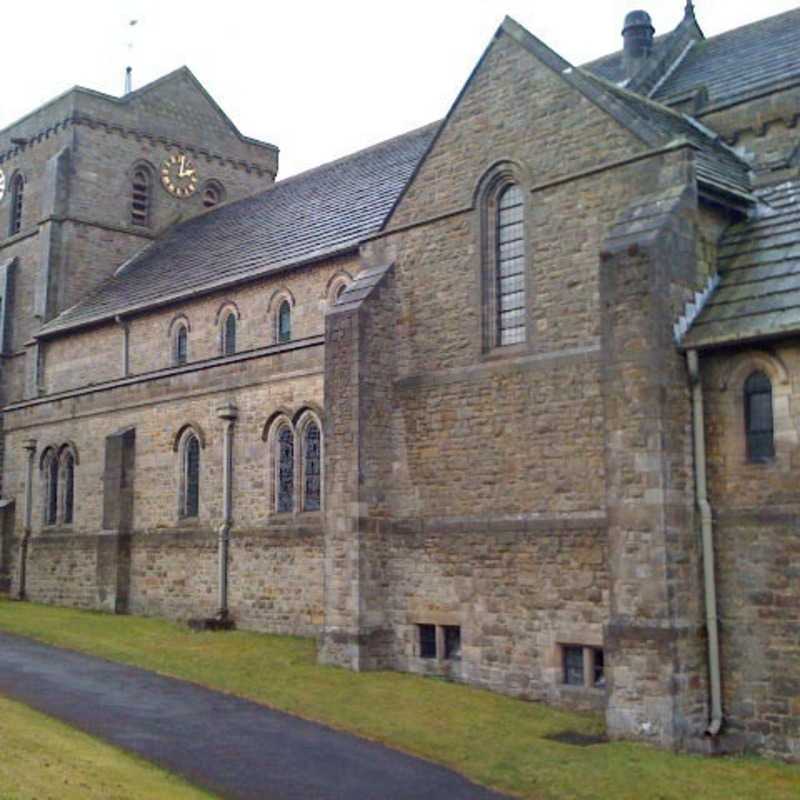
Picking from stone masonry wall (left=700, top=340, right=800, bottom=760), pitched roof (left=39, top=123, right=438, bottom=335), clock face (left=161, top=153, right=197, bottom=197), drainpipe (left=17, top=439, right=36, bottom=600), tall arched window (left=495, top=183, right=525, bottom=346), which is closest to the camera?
stone masonry wall (left=700, top=340, right=800, bottom=760)

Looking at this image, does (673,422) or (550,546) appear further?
(550,546)

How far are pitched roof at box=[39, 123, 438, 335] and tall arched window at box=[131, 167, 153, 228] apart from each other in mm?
2283

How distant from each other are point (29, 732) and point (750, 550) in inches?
399

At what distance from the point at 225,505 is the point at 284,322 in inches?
222

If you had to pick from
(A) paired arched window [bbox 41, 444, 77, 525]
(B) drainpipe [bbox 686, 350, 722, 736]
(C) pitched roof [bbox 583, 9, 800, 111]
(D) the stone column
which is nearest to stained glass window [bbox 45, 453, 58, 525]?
(A) paired arched window [bbox 41, 444, 77, 525]

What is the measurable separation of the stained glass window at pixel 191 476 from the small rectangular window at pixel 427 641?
8986mm

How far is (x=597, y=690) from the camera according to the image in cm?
1759

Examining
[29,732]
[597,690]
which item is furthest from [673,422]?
[29,732]

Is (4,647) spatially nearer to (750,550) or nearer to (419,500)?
(419,500)

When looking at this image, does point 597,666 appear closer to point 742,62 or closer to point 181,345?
point 742,62

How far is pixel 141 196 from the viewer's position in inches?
1738

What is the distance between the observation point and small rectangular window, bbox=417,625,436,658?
813 inches

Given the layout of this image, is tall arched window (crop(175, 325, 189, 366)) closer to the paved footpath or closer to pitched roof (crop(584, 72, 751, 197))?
the paved footpath

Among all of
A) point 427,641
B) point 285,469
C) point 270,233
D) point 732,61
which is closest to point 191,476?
point 285,469
